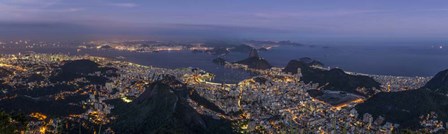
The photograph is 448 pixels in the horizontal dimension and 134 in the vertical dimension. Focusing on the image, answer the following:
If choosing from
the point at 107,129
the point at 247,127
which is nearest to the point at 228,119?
the point at 247,127

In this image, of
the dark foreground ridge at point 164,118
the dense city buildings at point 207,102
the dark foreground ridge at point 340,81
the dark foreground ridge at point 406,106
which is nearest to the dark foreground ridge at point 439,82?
the dense city buildings at point 207,102

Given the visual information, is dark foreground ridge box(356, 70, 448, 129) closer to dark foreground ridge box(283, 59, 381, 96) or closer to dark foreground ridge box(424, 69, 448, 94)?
dark foreground ridge box(283, 59, 381, 96)

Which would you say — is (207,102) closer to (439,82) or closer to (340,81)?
(340,81)

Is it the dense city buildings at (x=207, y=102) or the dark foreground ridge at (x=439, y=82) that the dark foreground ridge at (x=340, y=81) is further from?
the dark foreground ridge at (x=439, y=82)

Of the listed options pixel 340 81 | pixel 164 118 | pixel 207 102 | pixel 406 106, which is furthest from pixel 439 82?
pixel 164 118

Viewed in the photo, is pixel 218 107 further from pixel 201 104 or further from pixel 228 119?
pixel 228 119

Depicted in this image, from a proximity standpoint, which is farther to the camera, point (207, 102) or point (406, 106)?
point (207, 102)

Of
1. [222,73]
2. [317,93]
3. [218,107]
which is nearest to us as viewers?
[218,107]

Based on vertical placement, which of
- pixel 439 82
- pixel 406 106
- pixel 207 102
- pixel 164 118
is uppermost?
pixel 406 106

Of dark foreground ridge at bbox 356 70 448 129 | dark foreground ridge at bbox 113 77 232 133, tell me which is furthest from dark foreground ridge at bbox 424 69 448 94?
dark foreground ridge at bbox 113 77 232 133
